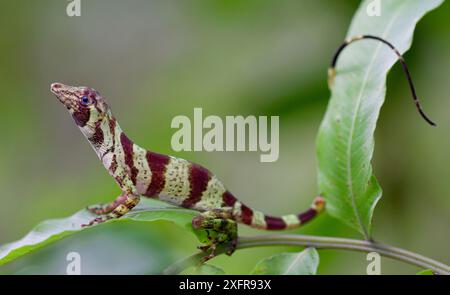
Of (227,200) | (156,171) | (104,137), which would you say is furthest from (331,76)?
(104,137)

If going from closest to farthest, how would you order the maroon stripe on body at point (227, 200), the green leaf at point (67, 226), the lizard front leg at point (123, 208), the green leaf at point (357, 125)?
1. the green leaf at point (67, 226)
2. the lizard front leg at point (123, 208)
3. the green leaf at point (357, 125)
4. the maroon stripe on body at point (227, 200)

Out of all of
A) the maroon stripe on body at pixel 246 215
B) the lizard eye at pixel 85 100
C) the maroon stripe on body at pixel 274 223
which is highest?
the lizard eye at pixel 85 100

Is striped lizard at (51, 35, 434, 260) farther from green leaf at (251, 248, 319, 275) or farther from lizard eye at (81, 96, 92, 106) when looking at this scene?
green leaf at (251, 248, 319, 275)

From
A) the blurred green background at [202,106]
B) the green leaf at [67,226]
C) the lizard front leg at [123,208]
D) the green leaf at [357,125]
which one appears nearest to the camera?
the green leaf at [67,226]

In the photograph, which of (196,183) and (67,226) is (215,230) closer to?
(196,183)

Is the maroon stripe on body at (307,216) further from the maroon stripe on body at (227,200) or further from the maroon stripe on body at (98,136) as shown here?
the maroon stripe on body at (98,136)

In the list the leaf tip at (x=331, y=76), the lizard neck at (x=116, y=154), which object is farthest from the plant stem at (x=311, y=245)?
the leaf tip at (x=331, y=76)

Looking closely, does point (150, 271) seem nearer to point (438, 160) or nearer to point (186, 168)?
point (186, 168)
